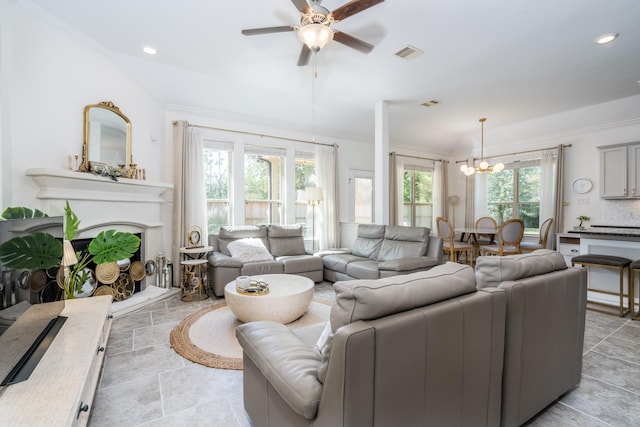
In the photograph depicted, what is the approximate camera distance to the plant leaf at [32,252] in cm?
126

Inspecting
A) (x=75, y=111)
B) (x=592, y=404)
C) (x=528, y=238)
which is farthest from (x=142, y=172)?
(x=528, y=238)

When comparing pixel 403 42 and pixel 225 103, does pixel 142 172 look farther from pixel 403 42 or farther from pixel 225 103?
pixel 403 42

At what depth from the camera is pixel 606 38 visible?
3055 mm

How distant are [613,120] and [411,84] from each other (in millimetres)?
3791

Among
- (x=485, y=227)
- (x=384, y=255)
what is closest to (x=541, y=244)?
(x=485, y=227)

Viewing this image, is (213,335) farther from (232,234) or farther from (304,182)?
(304,182)

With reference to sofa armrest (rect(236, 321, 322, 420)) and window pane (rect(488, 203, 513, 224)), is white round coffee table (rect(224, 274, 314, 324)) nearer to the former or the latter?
sofa armrest (rect(236, 321, 322, 420))

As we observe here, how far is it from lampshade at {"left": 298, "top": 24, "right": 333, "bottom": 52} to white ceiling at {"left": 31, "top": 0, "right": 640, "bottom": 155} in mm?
564

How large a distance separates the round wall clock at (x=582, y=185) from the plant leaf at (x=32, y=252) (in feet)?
24.0

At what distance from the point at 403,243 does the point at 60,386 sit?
382 centimetres

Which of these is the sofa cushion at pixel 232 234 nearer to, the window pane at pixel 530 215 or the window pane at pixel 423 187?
the window pane at pixel 423 187

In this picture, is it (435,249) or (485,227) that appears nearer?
(435,249)

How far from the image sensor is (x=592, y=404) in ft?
5.69

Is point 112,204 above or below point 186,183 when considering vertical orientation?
below
